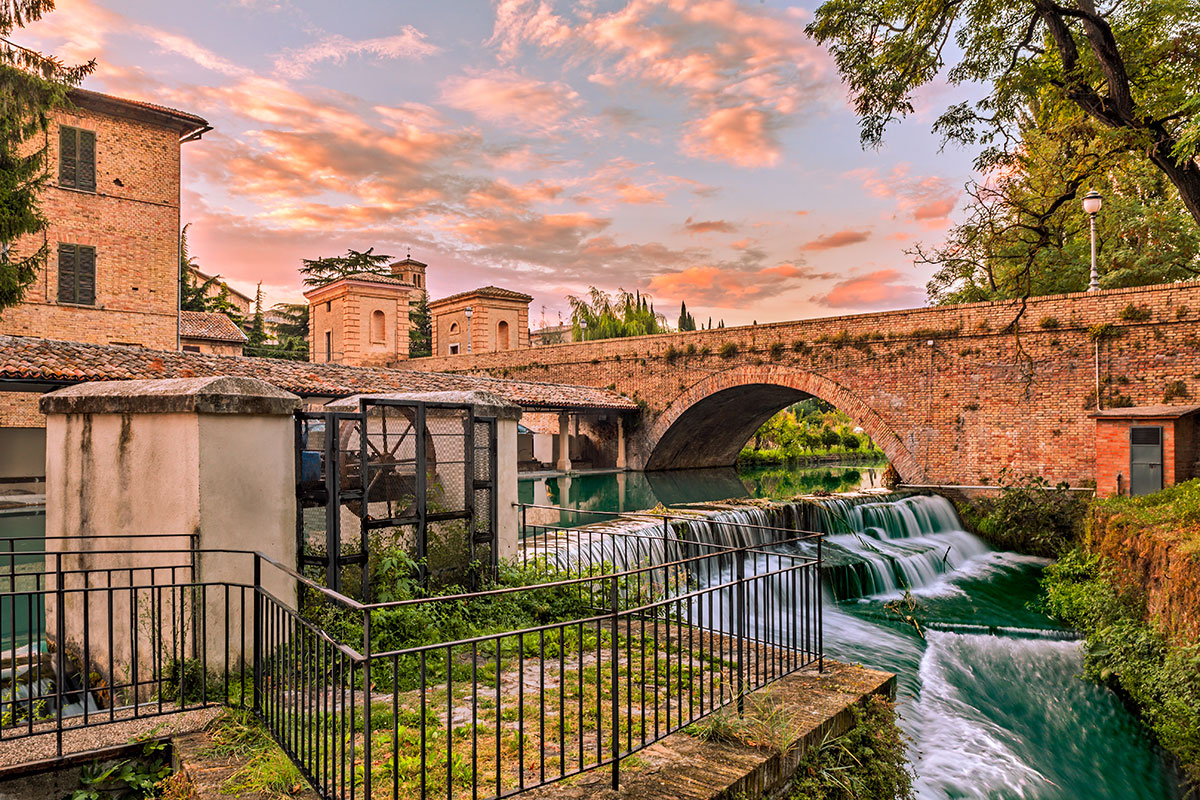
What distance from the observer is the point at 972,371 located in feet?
56.5

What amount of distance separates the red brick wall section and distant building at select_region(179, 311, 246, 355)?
372 inches

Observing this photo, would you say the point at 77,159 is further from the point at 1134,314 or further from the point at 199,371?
the point at 1134,314

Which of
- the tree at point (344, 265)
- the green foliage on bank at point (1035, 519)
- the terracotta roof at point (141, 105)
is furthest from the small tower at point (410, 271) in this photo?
the green foliage on bank at point (1035, 519)

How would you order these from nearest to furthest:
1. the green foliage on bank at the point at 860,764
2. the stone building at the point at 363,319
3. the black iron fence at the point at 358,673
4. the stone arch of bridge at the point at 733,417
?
the black iron fence at the point at 358,673 → the green foliage on bank at the point at 860,764 → the stone arch of bridge at the point at 733,417 → the stone building at the point at 363,319

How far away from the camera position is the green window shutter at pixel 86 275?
20812 millimetres

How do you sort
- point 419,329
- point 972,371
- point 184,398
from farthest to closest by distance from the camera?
point 419,329 < point 972,371 < point 184,398

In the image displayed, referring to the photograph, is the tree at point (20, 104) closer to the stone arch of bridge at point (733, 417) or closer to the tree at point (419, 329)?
the stone arch of bridge at point (733, 417)

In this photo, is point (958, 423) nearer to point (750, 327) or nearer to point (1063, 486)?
point (1063, 486)

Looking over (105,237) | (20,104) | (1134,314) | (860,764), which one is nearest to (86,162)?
(105,237)

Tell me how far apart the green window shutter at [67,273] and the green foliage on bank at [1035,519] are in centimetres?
2448

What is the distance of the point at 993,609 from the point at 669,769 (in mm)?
9154

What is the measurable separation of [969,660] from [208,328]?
32.6m

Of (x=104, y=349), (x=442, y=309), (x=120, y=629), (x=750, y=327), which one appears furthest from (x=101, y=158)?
(x=120, y=629)

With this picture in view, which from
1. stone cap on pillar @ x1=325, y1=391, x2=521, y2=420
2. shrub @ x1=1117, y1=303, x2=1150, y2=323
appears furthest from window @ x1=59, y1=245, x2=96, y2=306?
shrub @ x1=1117, y1=303, x2=1150, y2=323
